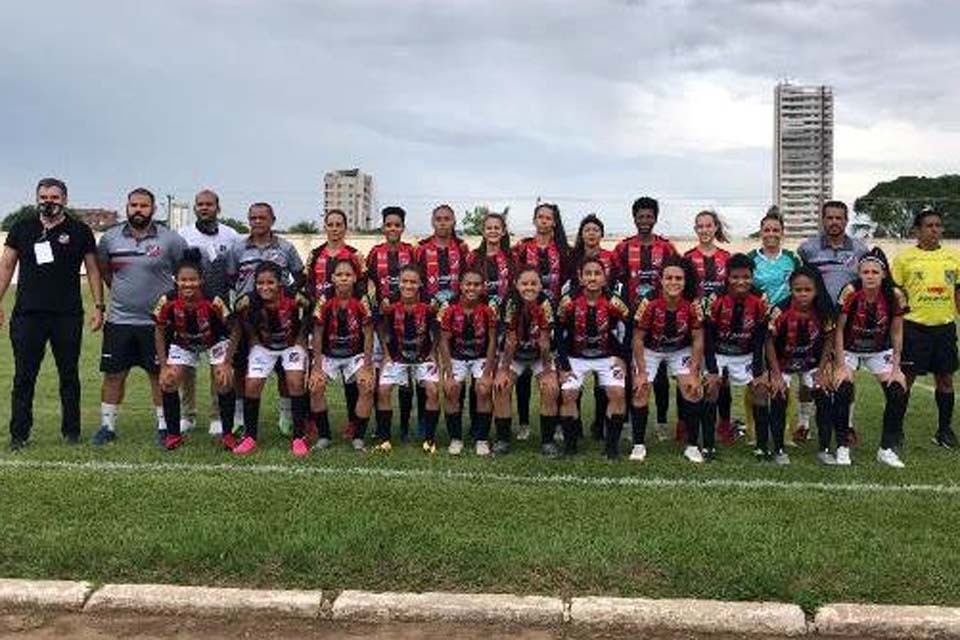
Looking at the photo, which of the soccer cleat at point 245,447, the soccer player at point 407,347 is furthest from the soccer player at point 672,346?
the soccer cleat at point 245,447

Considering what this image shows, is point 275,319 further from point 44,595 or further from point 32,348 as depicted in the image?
point 44,595

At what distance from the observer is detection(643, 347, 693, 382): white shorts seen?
7.58 meters

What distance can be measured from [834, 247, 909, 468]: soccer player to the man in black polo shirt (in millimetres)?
5705

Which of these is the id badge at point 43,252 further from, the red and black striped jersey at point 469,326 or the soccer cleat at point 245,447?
the red and black striped jersey at point 469,326

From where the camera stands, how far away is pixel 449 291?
27.5 feet

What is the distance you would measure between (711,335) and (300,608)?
4.25m

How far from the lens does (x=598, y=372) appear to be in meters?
7.58

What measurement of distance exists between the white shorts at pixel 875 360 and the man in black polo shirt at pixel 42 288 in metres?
5.79

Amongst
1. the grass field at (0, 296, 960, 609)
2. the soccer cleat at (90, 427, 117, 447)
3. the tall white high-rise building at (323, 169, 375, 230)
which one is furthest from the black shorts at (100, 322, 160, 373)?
the tall white high-rise building at (323, 169, 375, 230)

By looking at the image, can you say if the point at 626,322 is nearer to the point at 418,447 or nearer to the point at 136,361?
the point at 418,447

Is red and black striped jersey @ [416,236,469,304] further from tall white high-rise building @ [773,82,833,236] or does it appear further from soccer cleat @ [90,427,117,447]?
tall white high-rise building @ [773,82,833,236]

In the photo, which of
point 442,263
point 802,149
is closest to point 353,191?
point 802,149

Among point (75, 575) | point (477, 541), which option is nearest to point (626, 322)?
point (477, 541)

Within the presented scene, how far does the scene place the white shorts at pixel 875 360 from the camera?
24.8 feet
